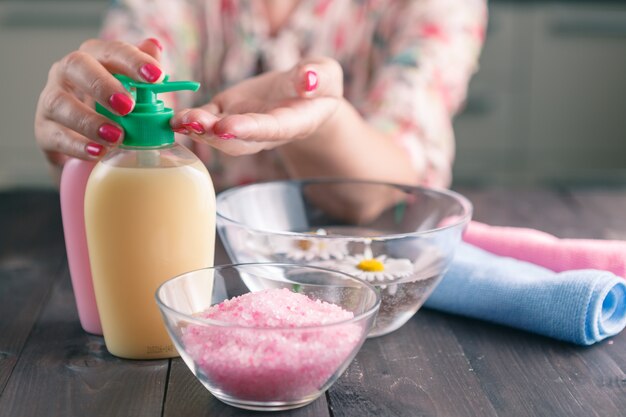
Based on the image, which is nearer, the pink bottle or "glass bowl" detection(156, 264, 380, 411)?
"glass bowl" detection(156, 264, 380, 411)

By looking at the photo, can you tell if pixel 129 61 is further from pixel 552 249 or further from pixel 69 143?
pixel 552 249

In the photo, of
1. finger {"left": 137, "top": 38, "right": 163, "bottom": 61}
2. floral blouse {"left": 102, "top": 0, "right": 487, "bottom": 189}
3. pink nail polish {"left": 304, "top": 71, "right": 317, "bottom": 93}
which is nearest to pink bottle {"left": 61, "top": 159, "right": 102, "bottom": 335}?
finger {"left": 137, "top": 38, "right": 163, "bottom": 61}

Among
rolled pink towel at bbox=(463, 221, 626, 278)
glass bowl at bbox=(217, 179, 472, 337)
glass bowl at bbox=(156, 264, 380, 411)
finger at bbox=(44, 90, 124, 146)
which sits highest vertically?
finger at bbox=(44, 90, 124, 146)

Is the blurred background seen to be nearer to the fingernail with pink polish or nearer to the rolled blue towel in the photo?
the rolled blue towel

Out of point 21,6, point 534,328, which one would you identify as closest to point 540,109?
point 21,6

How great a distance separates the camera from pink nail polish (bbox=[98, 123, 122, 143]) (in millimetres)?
693

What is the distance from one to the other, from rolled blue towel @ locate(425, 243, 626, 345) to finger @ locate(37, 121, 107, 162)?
35 cm

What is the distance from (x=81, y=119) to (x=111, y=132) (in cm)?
7

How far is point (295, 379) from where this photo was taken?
0.61 m

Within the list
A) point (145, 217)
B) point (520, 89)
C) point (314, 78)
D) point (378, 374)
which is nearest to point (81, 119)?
point (145, 217)

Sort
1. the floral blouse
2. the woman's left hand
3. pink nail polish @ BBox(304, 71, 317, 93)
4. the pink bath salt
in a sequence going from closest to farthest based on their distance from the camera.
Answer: the pink bath salt
the woman's left hand
pink nail polish @ BBox(304, 71, 317, 93)
the floral blouse

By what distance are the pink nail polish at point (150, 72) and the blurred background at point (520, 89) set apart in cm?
203

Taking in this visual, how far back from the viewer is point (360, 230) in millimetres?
996

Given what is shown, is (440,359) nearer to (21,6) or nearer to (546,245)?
(546,245)
